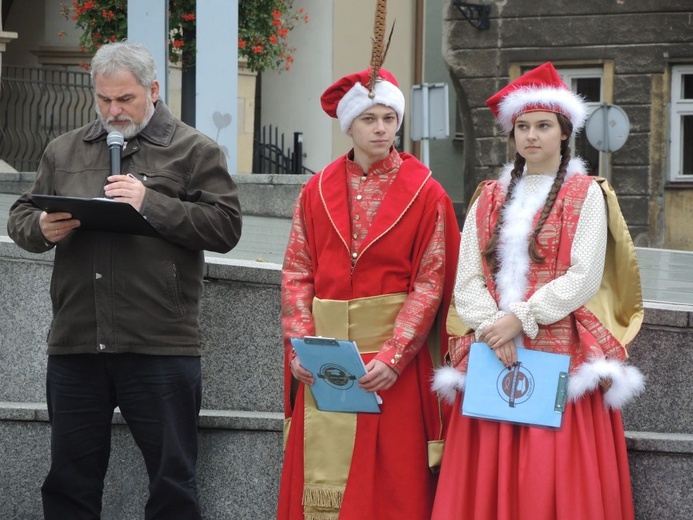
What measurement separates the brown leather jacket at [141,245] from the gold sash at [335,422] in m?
0.51

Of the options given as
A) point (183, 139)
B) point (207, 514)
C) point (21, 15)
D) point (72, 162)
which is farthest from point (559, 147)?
point (21, 15)

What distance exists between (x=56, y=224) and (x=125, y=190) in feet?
0.98

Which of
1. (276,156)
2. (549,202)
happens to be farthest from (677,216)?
(549,202)

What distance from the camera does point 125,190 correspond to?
201 inches

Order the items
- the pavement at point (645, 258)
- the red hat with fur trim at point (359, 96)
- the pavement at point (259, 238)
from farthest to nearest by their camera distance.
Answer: the pavement at point (259, 238), the pavement at point (645, 258), the red hat with fur trim at point (359, 96)

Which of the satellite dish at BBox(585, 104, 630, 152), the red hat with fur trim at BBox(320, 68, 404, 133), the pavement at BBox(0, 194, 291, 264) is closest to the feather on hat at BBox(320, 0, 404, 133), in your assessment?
the red hat with fur trim at BBox(320, 68, 404, 133)

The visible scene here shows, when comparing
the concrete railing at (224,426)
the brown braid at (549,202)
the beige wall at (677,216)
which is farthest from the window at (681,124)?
the brown braid at (549,202)

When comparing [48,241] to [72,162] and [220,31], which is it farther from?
[220,31]

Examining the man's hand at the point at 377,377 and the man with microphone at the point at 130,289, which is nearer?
the man's hand at the point at 377,377

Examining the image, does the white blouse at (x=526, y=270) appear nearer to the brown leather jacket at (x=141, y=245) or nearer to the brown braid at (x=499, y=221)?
the brown braid at (x=499, y=221)

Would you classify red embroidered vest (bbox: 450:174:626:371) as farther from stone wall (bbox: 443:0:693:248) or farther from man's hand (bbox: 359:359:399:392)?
stone wall (bbox: 443:0:693:248)

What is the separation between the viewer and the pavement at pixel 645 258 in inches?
282

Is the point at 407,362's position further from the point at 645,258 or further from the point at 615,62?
the point at 615,62

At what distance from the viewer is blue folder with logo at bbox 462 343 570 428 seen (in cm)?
484
